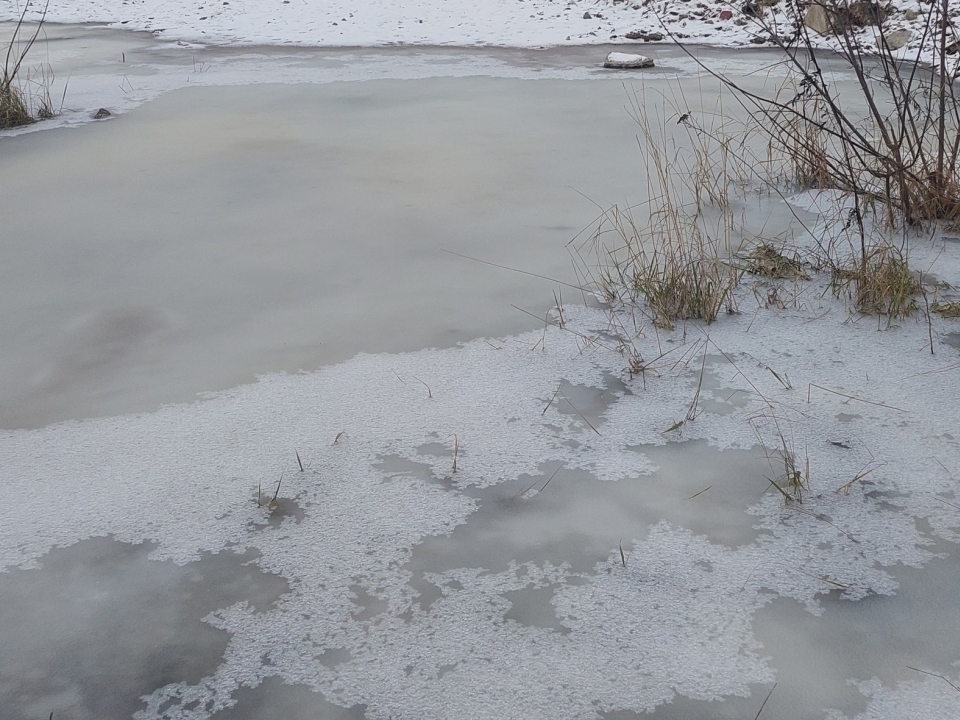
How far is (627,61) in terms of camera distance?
4953 mm

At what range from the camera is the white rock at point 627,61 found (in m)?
4.94

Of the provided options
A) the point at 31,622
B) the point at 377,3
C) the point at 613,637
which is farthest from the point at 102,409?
the point at 377,3

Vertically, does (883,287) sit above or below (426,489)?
above

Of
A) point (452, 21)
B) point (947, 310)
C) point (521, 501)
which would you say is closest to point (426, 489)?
point (521, 501)

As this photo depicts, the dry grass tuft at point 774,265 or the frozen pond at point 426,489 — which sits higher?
the dry grass tuft at point 774,265

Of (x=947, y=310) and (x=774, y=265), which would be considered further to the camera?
(x=774, y=265)

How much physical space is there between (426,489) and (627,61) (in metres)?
3.99

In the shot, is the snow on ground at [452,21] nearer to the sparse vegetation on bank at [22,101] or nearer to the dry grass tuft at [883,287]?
the sparse vegetation on bank at [22,101]

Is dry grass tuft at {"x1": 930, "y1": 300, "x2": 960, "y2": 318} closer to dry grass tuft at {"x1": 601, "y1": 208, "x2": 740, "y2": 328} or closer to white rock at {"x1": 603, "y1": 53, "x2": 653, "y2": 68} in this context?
dry grass tuft at {"x1": 601, "y1": 208, "x2": 740, "y2": 328}

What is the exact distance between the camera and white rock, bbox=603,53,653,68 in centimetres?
494

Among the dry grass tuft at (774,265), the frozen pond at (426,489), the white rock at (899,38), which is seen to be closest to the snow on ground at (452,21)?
the white rock at (899,38)

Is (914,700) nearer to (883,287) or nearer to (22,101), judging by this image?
(883,287)

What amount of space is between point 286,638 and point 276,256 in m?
1.59

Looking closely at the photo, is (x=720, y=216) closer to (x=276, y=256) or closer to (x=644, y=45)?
(x=276, y=256)
